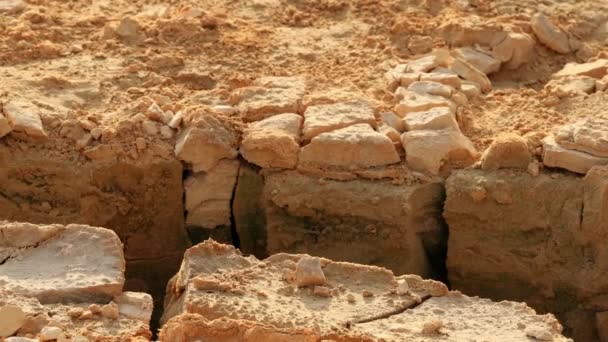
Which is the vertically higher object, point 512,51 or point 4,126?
point 512,51

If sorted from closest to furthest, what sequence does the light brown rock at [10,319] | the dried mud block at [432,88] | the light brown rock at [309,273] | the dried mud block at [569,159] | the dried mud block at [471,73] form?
the light brown rock at [10,319], the light brown rock at [309,273], the dried mud block at [569,159], the dried mud block at [432,88], the dried mud block at [471,73]

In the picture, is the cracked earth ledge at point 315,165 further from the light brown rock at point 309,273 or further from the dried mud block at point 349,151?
the light brown rock at point 309,273

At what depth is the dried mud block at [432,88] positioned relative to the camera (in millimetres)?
5266

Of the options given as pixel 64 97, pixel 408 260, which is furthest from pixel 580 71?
pixel 64 97

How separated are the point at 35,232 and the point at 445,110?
5.55 ft

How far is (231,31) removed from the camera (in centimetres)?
585

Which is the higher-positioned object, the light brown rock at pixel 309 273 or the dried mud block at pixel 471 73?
the dried mud block at pixel 471 73

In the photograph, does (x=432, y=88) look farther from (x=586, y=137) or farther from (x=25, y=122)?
(x=25, y=122)

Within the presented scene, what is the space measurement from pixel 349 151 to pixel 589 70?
1250 millimetres

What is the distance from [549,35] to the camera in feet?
19.1

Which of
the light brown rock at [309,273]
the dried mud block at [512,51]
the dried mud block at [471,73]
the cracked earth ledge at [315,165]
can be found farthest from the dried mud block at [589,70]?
the light brown rock at [309,273]

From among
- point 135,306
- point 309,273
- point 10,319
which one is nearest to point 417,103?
point 309,273

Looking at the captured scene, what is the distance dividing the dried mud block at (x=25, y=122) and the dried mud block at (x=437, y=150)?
1397 millimetres

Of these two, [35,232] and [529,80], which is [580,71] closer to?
[529,80]
